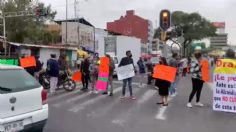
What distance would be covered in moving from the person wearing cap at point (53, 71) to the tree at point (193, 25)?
75.0 meters

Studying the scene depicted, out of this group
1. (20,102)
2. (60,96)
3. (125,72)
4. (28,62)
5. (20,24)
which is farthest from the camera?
(20,24)

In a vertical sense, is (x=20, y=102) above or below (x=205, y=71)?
below

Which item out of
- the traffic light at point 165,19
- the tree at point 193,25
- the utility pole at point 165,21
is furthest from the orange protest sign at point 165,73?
the tree at point 193,25

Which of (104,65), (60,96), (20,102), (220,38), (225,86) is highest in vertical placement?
(220,38)

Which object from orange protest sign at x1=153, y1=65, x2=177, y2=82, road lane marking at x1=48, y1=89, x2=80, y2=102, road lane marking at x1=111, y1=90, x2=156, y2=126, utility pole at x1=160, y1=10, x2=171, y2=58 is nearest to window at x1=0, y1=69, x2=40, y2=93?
road lane marking at x1=111, y1=90, x2=156, y2=126

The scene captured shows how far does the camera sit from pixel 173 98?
48.6ft

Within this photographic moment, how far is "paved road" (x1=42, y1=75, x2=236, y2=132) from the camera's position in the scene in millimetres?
8930

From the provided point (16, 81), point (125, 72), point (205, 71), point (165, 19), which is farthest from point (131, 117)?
point (165, 19)

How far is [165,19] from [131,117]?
8.29m

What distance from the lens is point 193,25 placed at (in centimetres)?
9069

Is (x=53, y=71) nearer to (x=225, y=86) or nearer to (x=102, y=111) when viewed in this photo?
(x=102, y=111)

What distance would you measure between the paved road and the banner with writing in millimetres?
314

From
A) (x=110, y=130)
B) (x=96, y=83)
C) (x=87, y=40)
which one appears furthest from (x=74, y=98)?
(x=87, y=40)

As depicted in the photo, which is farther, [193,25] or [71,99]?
[193,25]
